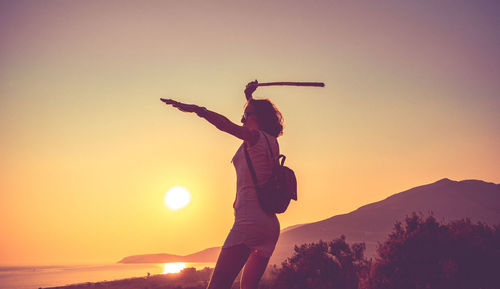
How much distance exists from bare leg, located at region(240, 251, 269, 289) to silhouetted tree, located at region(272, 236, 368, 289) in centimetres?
4298

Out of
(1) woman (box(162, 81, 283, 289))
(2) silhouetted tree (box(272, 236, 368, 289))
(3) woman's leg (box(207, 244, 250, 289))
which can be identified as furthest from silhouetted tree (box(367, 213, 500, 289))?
(3) woman's leg (box(207, 244, 250, 289))

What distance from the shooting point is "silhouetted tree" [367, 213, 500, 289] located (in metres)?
33.6

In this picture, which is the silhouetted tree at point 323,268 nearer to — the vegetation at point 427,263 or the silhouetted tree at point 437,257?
the vegetation at point 427,263

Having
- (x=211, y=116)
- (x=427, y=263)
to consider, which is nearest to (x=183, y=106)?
(x=211, y=116)

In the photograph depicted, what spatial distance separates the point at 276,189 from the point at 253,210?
11.5 inches

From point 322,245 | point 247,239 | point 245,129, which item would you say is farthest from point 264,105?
point 322,245

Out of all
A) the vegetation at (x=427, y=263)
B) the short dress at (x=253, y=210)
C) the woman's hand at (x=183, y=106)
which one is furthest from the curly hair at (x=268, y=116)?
the vegetation at (x=427, y=263)

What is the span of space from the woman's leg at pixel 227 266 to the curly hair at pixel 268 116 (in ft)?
4.17

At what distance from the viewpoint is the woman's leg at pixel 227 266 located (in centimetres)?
375

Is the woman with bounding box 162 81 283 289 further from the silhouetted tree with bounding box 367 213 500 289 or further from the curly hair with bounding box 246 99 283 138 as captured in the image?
the silhouetted tree with bounding box 367 213 500 289

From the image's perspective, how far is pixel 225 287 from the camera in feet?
12.3

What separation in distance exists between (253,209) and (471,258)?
1469 inches

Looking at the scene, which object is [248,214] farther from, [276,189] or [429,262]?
[429,262]

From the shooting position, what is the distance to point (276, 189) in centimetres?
403
